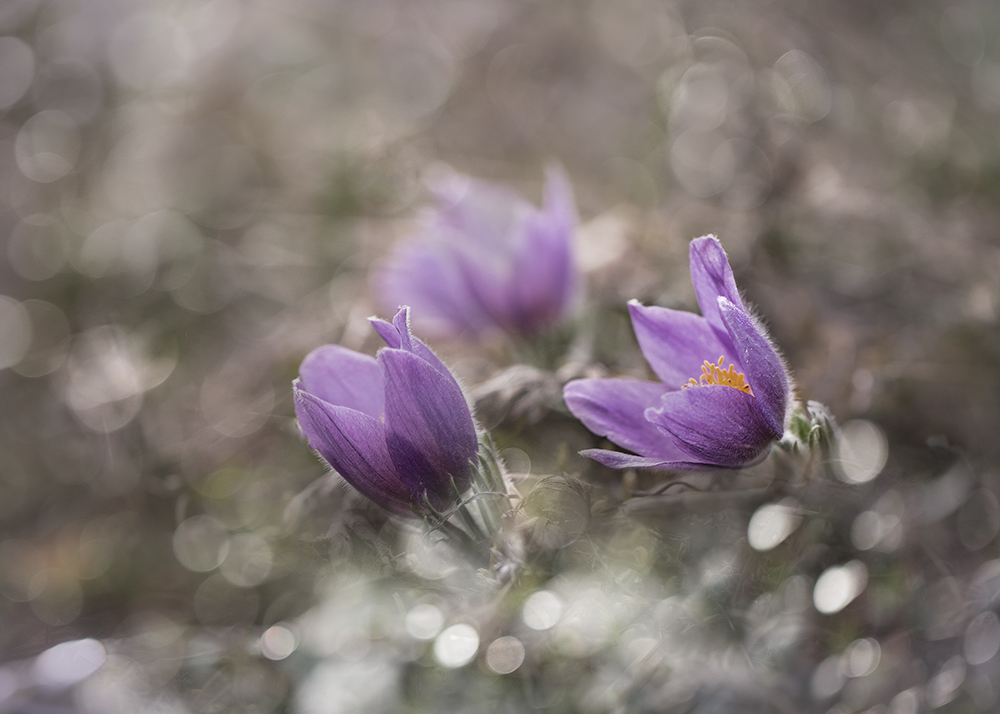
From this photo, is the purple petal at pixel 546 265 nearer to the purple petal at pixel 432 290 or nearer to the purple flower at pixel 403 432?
the purple petal at pixel 432 290

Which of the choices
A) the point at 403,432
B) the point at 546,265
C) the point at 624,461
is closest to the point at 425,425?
the point at 403,432

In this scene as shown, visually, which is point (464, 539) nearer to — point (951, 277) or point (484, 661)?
point (484, 661)

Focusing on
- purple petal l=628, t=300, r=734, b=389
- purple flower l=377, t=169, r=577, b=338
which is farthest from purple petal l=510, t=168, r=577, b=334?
purple petal l=628, t=300, r=734, b=389

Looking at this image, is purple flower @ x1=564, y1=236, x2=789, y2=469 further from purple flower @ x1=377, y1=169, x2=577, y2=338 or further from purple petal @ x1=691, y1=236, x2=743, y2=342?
purple flower @ x1=377, y1=169, x2=577, y2=338

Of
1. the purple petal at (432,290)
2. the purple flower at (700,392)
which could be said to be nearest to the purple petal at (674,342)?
the purple flower at (700,392)

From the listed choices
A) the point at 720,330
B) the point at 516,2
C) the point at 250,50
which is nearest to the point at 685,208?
the point at 720,330
